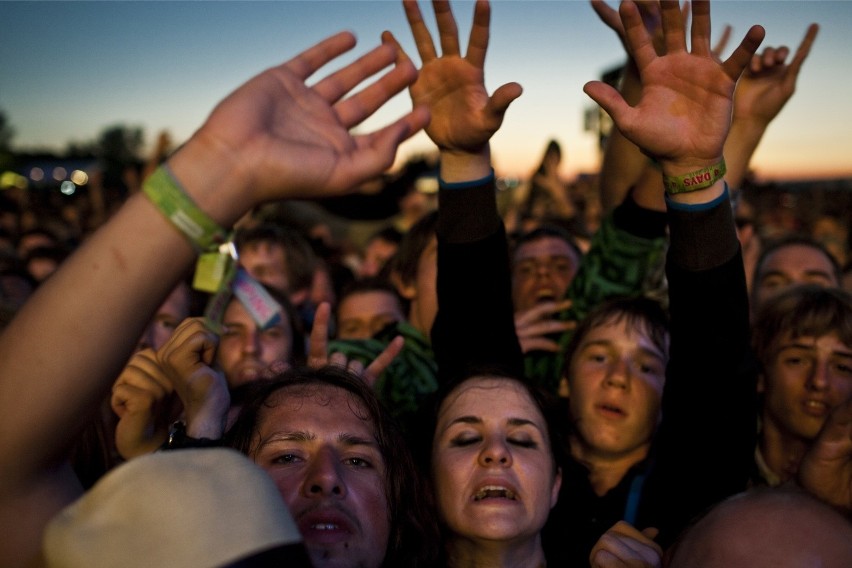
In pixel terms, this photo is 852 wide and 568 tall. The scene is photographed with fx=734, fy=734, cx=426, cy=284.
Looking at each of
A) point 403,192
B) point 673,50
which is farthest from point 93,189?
point 673,50

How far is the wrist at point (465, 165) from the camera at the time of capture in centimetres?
223

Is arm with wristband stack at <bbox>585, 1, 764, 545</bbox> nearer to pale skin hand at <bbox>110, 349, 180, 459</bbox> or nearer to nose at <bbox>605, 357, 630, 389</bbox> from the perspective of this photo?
nose at <bbox>605, 357, 630, 389</bbox>

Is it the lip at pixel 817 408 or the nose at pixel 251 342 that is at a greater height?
the lip at pixel 817 408

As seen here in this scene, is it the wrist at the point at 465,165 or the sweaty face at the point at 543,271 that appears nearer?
the wrist at the point at 465,165

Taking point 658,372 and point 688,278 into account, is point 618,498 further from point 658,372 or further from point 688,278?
point 688,278

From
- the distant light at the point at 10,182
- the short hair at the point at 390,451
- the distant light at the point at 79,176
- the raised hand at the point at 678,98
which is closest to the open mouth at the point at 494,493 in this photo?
the short hair at the point at 390,451

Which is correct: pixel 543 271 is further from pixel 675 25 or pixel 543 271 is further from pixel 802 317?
pixel 675 25

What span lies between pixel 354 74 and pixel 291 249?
11.1 ft

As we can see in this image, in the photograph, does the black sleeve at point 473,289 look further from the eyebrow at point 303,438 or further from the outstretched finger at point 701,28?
the outstretched finger at point 701,28

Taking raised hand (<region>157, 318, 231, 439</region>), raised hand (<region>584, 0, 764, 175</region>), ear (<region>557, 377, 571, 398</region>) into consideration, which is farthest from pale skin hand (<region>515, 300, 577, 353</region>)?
raised hand (<region>157, 318, 231, 439</region>)

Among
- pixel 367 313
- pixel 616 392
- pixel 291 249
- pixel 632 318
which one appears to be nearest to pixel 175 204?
pixel 616 392

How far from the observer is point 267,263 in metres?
4.50

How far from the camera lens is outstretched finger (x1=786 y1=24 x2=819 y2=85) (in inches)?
102

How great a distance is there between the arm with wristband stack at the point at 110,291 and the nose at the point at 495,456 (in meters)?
1.12
